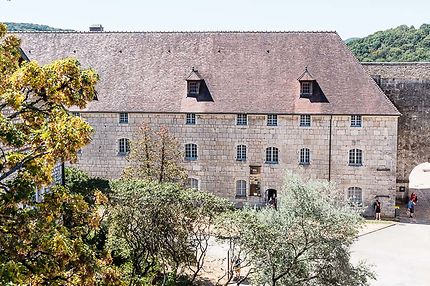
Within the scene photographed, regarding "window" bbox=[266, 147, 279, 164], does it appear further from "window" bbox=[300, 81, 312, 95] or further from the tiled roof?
"window" bbox=[300, 81, 312, 95]

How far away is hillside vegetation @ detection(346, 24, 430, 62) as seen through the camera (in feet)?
242

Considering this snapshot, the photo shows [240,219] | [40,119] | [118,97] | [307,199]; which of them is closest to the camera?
[40,119]

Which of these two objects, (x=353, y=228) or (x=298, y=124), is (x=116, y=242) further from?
(x=298, y=124)

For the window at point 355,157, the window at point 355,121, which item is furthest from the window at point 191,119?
the window at point 355,157

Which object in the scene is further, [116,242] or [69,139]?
[116,242]

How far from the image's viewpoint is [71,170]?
36.3 metres

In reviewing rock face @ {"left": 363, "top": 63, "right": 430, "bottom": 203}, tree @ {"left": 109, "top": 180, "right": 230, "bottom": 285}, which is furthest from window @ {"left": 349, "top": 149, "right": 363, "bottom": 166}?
tree @ {"left": 109, "top": 180, "right": 230, "bottom": 285}

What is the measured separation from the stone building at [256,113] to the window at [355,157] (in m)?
0.06

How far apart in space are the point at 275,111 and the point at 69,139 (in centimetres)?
2706

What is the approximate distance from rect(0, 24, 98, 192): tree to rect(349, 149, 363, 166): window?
2770 cm

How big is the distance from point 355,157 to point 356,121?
2.25m

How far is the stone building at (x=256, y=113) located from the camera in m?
35.8

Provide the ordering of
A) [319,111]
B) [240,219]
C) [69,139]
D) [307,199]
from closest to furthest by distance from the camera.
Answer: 1. [69,139]
2. [240,219]
3. [307,199]
4. [319,111]

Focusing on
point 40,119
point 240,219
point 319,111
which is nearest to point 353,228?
point 240,219
